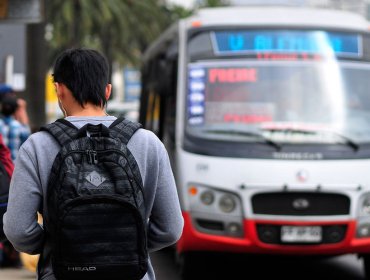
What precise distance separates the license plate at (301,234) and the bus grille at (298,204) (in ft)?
0.37

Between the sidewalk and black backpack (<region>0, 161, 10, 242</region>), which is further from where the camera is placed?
the sidewalk

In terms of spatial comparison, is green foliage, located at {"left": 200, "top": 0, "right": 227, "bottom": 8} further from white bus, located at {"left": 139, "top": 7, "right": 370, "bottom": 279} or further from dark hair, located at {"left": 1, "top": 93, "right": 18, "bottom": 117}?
dark hair, located at {"left": 1, "top": 93, "right": 18, "bottom": 117}

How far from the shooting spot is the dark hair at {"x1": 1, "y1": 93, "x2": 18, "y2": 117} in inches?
315

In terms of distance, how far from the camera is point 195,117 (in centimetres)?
784

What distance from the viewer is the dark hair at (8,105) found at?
8.01 metres

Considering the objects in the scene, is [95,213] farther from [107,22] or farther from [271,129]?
[107,22]

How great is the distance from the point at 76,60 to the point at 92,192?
461mm

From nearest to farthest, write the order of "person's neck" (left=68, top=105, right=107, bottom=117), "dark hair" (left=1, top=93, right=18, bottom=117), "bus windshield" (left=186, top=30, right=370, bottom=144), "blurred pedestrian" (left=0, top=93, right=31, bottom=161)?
1. "person's neck" (left=68, top=105, right=107, bottom=117)
2. "bus windshield" (left=186, top=30, right=370, bottom=144)
3. "blurred pedestrian" (left=0, top=93, right=31, bottom=161)
4. "dark hair" (left=1, top=93, right=18, bottom=117)

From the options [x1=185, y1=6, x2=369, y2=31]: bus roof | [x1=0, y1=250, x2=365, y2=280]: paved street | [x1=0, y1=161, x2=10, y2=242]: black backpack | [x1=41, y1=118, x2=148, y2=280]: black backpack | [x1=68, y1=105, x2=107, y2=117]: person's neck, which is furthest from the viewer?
[x1=0, y1=250, x2=365, y2=280]: paved street

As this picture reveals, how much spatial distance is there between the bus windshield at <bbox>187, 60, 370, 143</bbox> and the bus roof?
0.42 meters

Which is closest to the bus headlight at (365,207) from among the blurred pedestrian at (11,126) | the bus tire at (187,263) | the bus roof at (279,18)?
the bus tire at (187,263)

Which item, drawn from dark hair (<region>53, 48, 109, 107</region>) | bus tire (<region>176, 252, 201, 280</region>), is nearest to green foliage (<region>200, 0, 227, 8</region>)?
bus tire (<region>176, 252, 201, 280</region>)

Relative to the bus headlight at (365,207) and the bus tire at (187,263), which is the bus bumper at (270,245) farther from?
the bus tire at (187,263)

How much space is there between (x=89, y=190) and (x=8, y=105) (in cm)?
Result: 559
